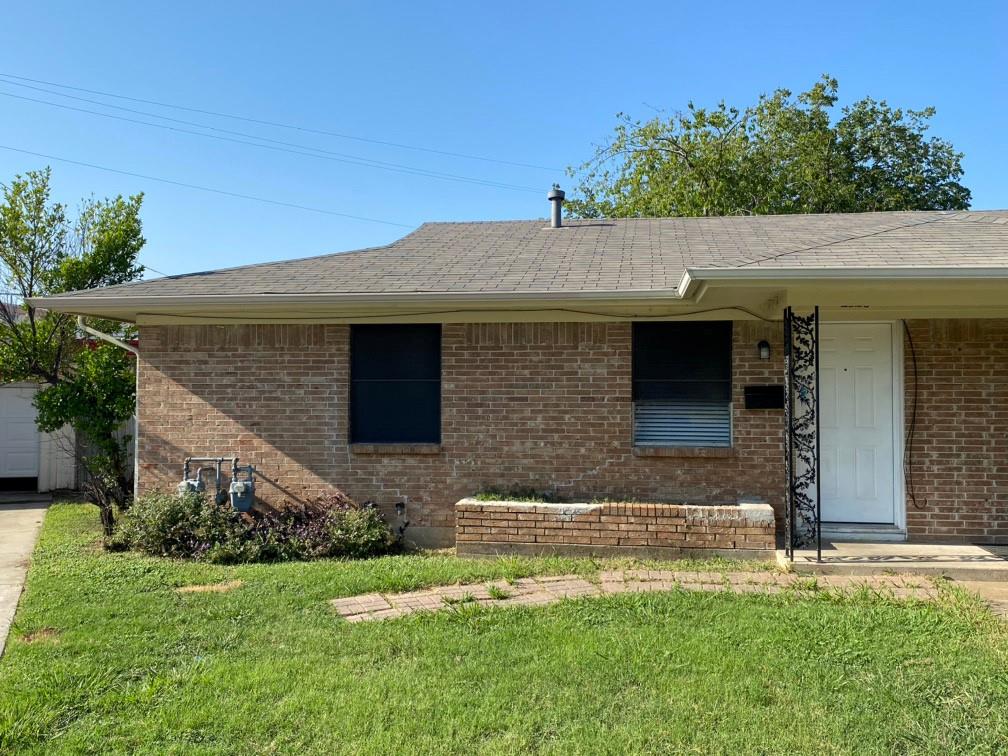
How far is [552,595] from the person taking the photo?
19.4 ft

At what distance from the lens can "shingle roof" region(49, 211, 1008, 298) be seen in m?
6.50

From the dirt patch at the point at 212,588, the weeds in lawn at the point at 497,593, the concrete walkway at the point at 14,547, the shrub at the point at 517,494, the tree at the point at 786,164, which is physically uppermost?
the tree at the point at 786,164

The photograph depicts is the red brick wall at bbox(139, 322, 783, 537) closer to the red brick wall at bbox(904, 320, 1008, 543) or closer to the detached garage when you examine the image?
the red brick wall at bbox(904, 320, 1008, 543)

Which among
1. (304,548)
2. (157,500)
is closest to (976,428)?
(304,548)

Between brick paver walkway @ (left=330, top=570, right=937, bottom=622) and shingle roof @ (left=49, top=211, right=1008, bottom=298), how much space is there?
2.51 m

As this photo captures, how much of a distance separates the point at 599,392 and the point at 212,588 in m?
4.04

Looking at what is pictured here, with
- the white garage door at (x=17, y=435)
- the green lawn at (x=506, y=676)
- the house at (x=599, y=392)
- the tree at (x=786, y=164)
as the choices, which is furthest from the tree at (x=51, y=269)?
the tree at (x=786, y=164)

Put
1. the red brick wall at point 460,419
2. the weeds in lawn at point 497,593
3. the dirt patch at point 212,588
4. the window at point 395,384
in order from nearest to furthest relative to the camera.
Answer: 1. the weeds in lawn at point 497,593
2. the dirt patch at point 212,588
3. the red brick wall at point 460,419
4. the window at point 395,384

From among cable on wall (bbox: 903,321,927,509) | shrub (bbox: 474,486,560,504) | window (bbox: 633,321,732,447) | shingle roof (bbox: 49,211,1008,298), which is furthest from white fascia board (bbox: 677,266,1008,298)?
shrub (bbox: 474,486,560,504)

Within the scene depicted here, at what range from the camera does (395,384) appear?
8.30 metres

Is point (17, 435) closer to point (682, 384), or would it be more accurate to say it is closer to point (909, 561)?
point (682, 384)

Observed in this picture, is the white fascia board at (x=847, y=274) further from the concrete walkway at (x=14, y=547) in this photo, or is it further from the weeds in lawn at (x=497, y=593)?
the concrete walkway at (x=14, y=547)

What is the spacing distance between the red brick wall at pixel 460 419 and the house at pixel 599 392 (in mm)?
22

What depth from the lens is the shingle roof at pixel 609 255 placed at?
6.50 meters
